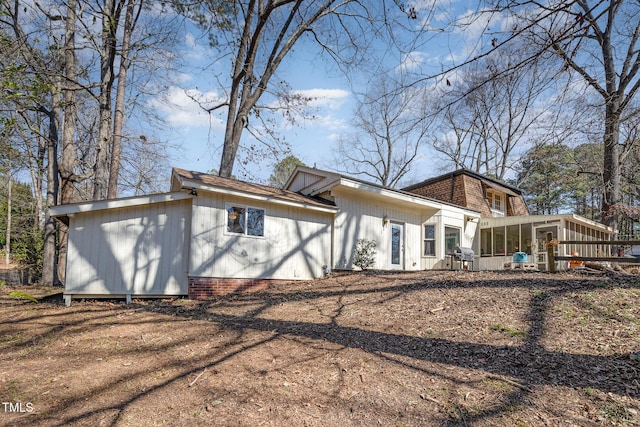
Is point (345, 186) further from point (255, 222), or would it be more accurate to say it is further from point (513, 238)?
point (513, 238)

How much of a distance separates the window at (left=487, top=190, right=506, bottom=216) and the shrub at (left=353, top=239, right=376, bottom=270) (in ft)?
30.1

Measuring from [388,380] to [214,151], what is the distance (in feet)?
46.7

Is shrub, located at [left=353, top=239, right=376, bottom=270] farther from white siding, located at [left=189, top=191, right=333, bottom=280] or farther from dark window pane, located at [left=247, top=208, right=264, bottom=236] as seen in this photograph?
dark window pane, located at [left=247, top=208, right=264, bottom=236]

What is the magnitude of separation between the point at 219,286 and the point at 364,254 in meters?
5.07

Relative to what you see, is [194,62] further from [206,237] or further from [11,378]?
[11,378]

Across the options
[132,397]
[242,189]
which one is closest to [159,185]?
[242,189]

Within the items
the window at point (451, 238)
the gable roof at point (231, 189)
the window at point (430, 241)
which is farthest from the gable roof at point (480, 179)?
the gable roof at point (231, 189)

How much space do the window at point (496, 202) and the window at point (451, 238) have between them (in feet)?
13.3

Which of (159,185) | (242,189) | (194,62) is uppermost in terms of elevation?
(194,62)

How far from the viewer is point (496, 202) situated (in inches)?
755

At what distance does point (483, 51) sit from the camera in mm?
3602

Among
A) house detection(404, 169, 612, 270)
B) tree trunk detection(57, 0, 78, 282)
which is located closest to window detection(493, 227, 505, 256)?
house detection(404, 169, 612, 270)

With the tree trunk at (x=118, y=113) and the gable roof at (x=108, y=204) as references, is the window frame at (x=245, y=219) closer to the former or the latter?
the gable roof at (x=108, y=204)

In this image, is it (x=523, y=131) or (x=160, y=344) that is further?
(x=523, y=131)
